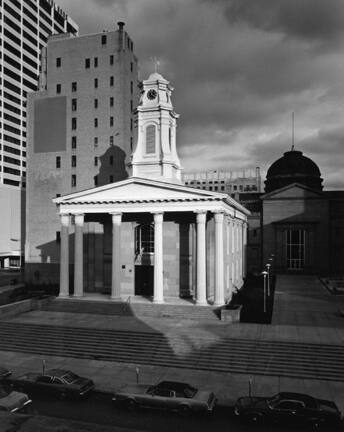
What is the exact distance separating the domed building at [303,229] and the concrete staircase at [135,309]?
98.0 ft

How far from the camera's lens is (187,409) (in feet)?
57.8

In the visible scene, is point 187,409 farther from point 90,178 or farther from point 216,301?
point 90,178

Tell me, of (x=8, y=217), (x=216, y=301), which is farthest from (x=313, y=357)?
(x=8, y=217)

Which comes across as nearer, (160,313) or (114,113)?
(160,313)

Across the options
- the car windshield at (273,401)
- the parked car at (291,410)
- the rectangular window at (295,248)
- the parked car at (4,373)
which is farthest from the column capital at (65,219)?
the rectangular window at (295,248)

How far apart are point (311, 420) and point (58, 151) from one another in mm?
54342

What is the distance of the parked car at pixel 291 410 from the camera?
648 inches

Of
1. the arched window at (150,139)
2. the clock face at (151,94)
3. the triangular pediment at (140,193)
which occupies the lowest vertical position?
the triangular pediment at (140,193)

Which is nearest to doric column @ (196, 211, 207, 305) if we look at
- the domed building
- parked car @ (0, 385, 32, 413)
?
parked car @ (0, 385, 32, 413)

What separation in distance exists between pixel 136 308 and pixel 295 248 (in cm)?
3354

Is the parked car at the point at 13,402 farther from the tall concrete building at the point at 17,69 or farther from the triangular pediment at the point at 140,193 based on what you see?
the tall concrete building at the point at 17,69

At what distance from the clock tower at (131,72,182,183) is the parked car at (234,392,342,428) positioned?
2704 centimetres

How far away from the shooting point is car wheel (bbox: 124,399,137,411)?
18.3 m

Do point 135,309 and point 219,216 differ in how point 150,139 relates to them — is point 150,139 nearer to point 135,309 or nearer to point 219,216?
point 219,216
